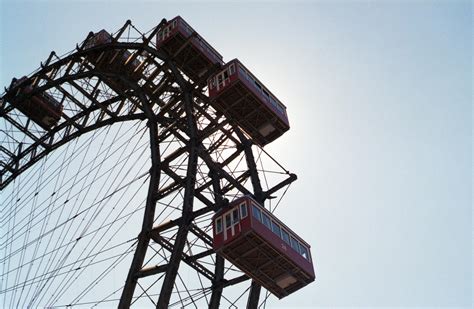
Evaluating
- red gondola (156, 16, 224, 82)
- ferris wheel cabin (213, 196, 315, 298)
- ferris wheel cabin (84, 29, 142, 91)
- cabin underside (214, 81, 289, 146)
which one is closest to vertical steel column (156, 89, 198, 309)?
ferris wheel cabin (213, 196, 315, 298)

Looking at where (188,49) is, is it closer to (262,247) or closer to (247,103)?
(247,103)

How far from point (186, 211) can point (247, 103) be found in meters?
7.55

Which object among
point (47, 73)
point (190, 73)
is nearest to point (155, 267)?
point (190, 73)

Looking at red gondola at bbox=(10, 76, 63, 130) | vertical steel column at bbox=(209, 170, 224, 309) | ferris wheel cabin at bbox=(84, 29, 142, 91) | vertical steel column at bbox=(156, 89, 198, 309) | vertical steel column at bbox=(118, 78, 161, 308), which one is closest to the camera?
vertical steel column at bbox=(156, 89, 198, 309)

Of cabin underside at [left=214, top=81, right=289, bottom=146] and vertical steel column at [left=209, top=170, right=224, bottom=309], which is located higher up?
cabin underside at [left=214, top=81, right=289, bottom=146]

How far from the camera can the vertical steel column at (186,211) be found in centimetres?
2594

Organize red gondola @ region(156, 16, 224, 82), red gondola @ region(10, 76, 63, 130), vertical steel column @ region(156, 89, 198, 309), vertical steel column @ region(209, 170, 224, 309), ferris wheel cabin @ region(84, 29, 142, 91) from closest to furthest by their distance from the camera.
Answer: vertical steel column @ region(156, 89, 198, 309) → vertical steel column @ region(209, 170, 224, 309) → red gondola @ region(156, 16, 224, 82) → ferris wheel cabin @ region(84, 29, 142, 91) → red gondola @ region(10, 76, 63, 130)

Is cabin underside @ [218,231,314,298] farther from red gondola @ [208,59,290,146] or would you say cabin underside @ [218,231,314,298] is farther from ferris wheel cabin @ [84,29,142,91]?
ferris wheel cabin @ [84,29,142,91]

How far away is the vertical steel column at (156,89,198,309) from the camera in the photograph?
25.9 metres

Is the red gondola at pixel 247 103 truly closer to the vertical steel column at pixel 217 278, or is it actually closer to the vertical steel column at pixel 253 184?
the vertical steel column at pixel 253 184

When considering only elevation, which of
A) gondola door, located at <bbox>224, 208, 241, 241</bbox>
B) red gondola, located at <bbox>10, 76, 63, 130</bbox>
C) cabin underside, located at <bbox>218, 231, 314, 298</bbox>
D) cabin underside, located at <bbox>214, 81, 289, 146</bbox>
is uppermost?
red gondola, located at <bbox>10, 76, 63, 130</bbox>

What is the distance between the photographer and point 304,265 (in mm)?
28328

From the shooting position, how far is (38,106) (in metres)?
43.4

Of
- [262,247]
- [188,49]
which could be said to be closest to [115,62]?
[188,49]
